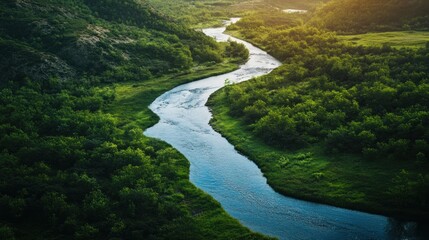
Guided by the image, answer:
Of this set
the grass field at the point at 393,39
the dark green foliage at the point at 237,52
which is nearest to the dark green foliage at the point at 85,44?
the dark green foliage at the point at 237,52

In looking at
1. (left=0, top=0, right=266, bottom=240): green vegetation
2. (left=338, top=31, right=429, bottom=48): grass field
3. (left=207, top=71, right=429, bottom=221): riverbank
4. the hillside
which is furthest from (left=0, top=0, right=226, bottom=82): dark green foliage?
(left=207, top=71, right=429, bottom=221): riverbank

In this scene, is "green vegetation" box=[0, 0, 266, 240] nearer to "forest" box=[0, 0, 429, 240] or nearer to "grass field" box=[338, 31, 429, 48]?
"forest" box=[0, 0, 429, 240]

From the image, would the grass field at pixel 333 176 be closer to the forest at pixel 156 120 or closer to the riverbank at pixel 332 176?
the riverbank at pixel 332 176

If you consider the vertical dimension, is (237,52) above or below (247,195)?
above

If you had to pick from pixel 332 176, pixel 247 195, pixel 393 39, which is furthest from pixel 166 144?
pixel 393 39

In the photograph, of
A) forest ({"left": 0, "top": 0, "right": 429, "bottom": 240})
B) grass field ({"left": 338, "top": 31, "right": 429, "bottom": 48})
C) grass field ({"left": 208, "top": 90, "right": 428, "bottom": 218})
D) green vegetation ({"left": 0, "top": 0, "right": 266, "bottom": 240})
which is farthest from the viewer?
grass field ({"left": 338, "top": 31, "right": 429, "bottom": 48})

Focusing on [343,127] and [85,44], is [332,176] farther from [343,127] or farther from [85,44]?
[85,44]

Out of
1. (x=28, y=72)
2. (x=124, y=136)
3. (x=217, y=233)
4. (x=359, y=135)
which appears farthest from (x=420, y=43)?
(x=28, y=72)
